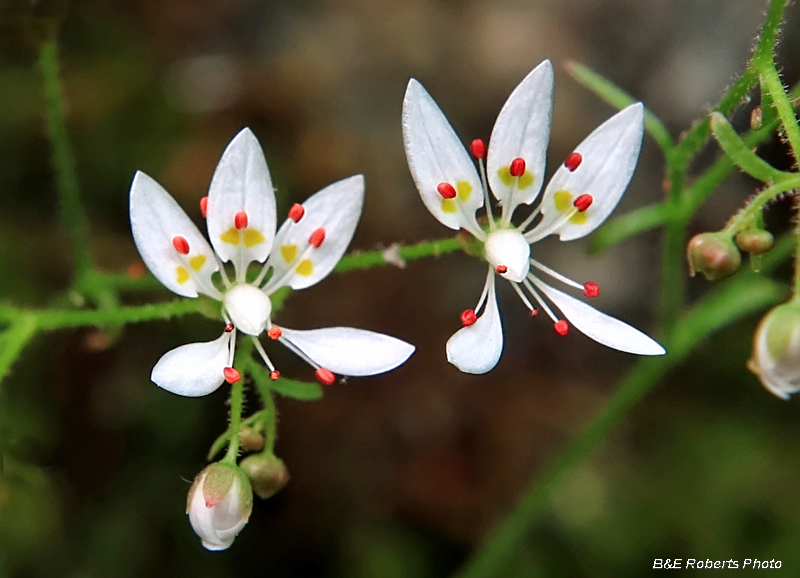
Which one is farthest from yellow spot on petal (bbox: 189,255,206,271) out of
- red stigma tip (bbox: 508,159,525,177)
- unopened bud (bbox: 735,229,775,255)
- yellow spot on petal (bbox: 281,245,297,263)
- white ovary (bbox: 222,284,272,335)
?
unopened bud (bbox: 735,229,775,255)

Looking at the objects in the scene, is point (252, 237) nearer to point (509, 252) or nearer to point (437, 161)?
point (437, 161)

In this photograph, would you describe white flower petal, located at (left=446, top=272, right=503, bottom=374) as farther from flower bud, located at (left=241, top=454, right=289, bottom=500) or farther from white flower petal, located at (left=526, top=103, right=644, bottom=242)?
flower bud, located at (left=241, top=454, right=289, bottom=500)

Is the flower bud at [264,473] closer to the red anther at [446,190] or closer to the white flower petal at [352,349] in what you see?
the white flower petal at [352,349]

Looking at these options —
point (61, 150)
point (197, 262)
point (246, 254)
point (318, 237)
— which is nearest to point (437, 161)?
point (318, 237)

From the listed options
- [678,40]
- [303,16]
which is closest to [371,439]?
[303,16]

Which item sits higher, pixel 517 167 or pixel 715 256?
pixel 517 167
